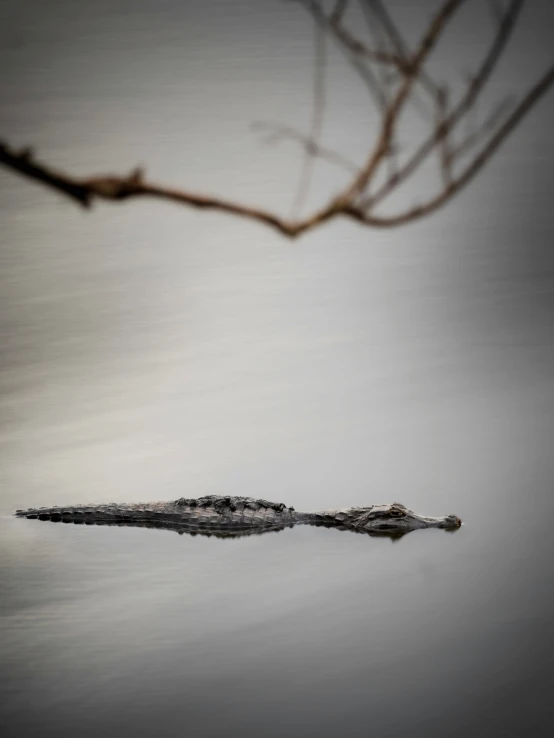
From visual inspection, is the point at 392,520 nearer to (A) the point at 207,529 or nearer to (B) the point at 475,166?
(A) the point at 207,529

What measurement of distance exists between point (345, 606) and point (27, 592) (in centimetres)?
82

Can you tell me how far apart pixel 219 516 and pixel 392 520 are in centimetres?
53

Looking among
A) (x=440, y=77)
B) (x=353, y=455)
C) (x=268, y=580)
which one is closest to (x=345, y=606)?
(x=268, y=580)

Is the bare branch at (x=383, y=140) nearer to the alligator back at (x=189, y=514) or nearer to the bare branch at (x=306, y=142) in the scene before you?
the bare branch at (x=306, y=142)

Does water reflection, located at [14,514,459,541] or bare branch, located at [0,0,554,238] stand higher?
bare branch, located at [0,0,554,238]

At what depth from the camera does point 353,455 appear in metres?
3.41

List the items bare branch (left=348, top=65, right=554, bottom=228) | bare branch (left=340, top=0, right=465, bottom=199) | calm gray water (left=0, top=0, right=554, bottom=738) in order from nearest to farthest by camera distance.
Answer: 1. calm gray water (left=0, top=0, right=554, bottom=738)
2. bare branch (left=340, top=0, right=465, bottom=199)
3. bare branch (left=348, top=65, right=554, bottom=228)

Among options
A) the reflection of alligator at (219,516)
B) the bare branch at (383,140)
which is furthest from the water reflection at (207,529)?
the bare branch at (383,140)

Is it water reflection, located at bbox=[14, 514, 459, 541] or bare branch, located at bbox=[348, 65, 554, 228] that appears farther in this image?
bare branch, located at bbox=[348, 65, 554, 228]

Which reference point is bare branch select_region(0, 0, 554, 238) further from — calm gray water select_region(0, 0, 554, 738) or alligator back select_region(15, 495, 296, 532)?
alligator back select_region(15, 495, 296, 532)

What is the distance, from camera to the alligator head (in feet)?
9.60

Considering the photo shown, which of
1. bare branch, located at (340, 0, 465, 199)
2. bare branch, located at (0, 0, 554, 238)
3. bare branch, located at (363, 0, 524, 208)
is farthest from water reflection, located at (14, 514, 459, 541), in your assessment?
bare branch, located at (363, 0, 524, 208)

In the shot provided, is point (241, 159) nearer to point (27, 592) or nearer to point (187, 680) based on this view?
point (27, 592)

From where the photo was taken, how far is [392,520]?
2951 millimetres
